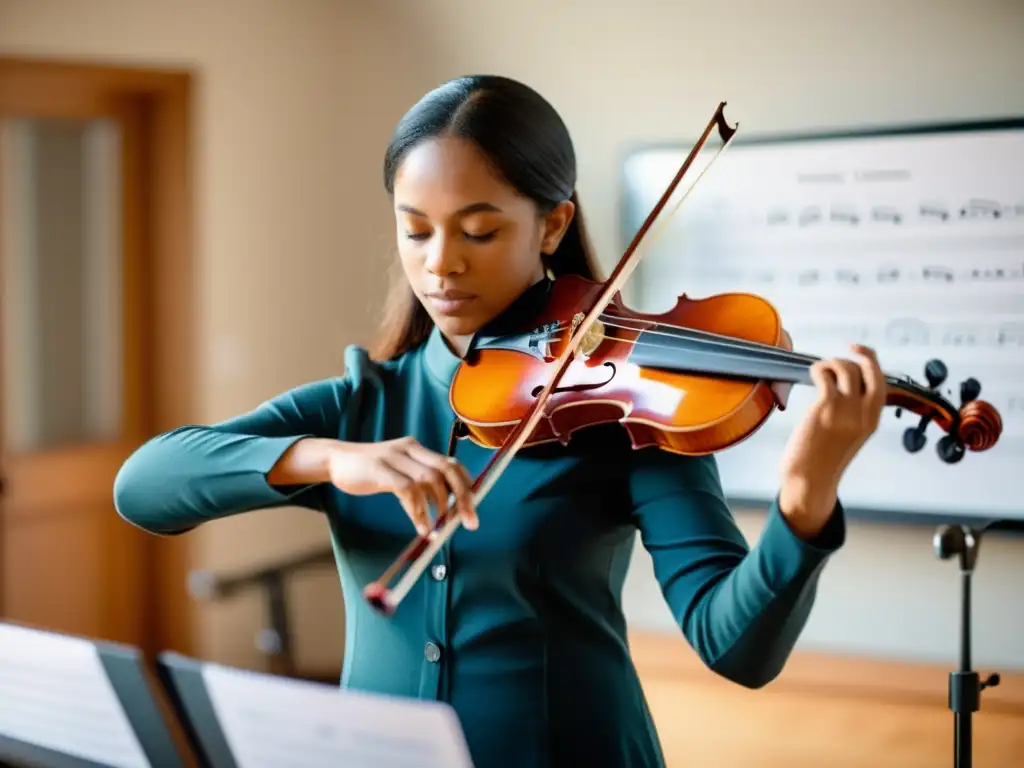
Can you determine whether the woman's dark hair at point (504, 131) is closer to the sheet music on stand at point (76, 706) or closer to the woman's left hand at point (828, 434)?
the woman's left hand at point (828, 434)

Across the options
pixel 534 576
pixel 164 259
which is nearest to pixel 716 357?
pixel 534 576

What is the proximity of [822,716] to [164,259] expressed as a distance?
1990 millimetres

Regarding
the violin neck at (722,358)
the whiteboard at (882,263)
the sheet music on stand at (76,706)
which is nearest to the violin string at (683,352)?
the violin neck at (722,358)

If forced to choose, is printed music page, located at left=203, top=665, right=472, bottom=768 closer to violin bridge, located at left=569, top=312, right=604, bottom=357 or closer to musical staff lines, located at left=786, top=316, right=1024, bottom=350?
violin bridge, located at left=569, top=312, right=604, bottom=357

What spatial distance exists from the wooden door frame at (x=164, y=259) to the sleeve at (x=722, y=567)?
7.49 feet

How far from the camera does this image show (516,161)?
1.01 meters

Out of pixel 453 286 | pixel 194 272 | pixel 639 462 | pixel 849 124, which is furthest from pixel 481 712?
pixel 194 272

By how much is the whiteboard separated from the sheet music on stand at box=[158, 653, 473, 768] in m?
1.74

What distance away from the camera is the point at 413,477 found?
86 centimetres

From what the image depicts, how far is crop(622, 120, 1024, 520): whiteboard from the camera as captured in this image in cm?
227

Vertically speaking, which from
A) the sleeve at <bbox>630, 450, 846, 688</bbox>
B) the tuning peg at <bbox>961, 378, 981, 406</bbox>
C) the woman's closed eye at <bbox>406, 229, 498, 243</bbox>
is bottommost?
the sleeve at <bbox>630, 450, 846, 688</bbox>

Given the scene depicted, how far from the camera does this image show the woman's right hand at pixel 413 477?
0.85 metres

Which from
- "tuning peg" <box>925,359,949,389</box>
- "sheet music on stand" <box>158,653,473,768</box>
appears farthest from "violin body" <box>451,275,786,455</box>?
"sheet music on stand" <box>158,653,473,768</box>

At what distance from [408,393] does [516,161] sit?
0.81 ft
